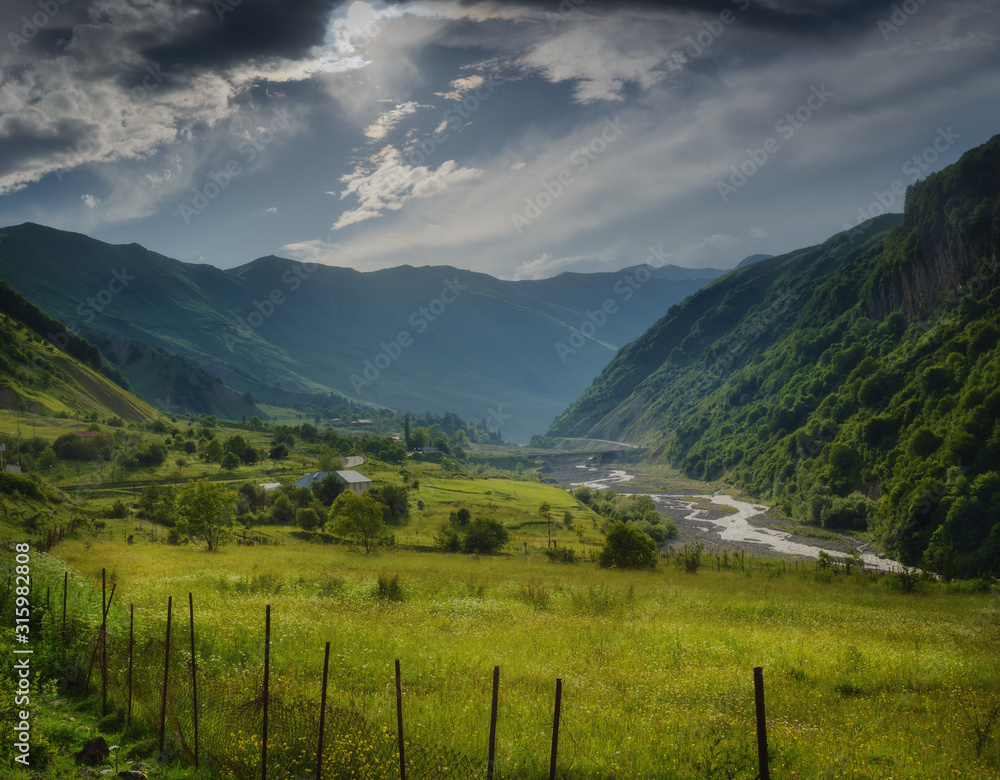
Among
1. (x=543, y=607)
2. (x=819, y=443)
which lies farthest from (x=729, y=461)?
(x=543, y=607)

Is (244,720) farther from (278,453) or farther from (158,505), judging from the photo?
(278,453)

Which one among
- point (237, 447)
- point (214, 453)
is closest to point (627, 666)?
point (214, 453)

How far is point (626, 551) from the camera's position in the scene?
193 feet

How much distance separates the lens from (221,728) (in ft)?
38.7

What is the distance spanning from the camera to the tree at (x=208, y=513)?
5612 centimetres

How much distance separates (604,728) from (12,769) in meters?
10.6

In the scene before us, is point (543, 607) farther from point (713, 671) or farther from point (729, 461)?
point (729, 461)

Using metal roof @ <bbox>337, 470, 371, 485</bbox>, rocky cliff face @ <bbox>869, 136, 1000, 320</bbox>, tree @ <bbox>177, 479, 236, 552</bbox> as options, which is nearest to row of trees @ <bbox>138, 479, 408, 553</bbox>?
tree @ <bbox>177, 479, 236, 552</bbox>

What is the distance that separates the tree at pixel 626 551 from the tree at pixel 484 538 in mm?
20214

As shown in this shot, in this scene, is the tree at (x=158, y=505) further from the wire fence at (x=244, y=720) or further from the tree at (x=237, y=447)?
the wire fence at (x=244, y=720)

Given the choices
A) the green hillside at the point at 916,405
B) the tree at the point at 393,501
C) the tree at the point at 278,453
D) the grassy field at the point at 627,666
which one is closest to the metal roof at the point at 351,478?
the tree at the point at 393,501

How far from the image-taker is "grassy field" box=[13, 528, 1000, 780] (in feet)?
34.7

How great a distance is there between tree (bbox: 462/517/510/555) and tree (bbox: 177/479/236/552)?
29.7 meters

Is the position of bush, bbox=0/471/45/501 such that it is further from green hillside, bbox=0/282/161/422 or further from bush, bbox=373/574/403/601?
green hillside, bbox=0/282/161/422
